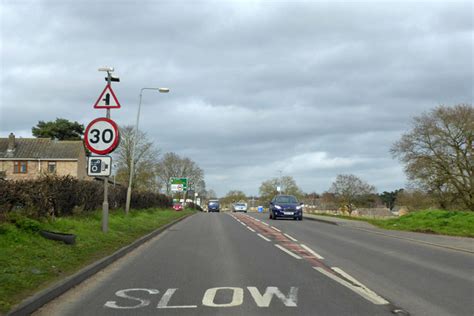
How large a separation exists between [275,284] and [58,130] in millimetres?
72602

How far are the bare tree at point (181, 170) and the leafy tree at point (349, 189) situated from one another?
1003 inches

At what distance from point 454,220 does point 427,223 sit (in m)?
1.44

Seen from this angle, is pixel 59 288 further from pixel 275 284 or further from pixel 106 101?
pixel 106 101

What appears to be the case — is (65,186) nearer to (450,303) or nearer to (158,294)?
(158,294)

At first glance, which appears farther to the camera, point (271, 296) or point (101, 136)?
point (101, 136)

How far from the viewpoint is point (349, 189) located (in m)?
75.2

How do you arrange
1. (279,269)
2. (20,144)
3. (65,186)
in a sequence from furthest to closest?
(20,144), (65,186), (279,269)

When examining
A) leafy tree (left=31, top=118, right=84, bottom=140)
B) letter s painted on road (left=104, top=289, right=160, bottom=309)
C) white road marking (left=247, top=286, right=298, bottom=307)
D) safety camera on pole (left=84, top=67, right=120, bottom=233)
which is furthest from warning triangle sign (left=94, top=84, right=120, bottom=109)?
leafy tree (left=31, top=118, right=84, bottom=140)

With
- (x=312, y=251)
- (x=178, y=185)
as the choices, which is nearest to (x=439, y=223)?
(x=312, y=251)

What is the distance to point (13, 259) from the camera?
841 cm

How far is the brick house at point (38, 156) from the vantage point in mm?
61719

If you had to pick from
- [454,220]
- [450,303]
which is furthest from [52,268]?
[454,220]

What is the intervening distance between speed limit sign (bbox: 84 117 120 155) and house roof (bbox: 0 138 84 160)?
52252 millimetres

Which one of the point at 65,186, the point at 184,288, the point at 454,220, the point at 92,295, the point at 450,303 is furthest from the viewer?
the point at 454,220
